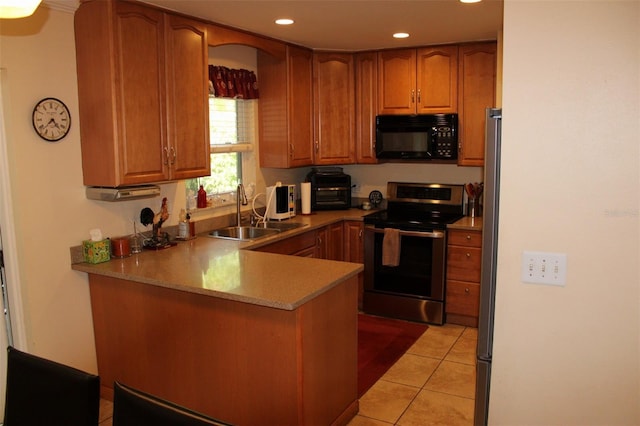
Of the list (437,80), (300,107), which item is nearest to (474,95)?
(437,80)

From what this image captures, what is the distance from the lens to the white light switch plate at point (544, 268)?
6.44 feet

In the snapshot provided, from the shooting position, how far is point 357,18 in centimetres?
367

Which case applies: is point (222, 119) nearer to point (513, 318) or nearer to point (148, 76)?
point (148, 76)

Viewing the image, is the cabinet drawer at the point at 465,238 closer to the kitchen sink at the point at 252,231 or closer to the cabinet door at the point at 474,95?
the cabinet door at the point at 474,95

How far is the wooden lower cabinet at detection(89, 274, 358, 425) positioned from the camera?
2.62m

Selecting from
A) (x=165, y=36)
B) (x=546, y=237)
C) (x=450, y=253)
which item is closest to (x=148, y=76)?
(x=165, y=36)

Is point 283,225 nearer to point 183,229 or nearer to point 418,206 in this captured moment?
point 183,229

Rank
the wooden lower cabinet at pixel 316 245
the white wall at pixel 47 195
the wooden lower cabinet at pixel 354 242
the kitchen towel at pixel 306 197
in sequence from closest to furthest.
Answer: the white wall at pixel 47 195 < the wooden lower cabinet at pixel 316 245 < the wooden lower cabinet at pixel 354 242 < the kitchen towel at pixel 306 197

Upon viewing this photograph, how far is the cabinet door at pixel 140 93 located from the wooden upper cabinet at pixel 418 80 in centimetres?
219

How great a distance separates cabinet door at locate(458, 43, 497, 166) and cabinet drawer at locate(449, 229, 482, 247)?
0.64 metres

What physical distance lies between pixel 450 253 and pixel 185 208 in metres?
2.12

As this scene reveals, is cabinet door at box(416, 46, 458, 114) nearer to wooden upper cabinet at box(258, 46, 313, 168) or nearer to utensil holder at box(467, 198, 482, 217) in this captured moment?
utensil holder at box(467, 198, 482, 217)

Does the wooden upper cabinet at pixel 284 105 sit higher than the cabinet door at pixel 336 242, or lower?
higher

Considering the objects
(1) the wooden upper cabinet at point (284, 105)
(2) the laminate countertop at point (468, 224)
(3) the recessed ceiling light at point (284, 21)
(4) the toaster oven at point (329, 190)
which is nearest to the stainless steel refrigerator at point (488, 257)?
(3) the recessed ceiling light at point (284, 21)
